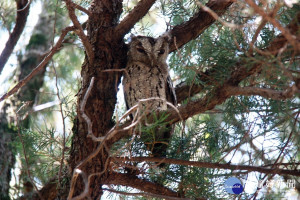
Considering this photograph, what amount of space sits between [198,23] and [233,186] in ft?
2.65

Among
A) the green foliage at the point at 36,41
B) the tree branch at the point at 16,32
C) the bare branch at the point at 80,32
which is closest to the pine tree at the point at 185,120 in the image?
the bare branch at the point at 80,32

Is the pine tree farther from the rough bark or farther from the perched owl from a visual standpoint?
the rough bark

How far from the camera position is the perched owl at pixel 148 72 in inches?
80.9

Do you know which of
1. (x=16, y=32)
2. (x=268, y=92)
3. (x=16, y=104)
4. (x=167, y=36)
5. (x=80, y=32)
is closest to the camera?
(x=268, y=92)

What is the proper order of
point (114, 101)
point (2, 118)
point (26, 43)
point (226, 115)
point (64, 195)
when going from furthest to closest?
point (26, 43), point (2, 118), point (226, 115), point (114, 101), point (64, 195)

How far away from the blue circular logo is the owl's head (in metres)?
0.88

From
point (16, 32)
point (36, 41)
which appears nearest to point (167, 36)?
point (16, 32)

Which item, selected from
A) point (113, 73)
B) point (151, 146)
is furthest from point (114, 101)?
point (151, 146)

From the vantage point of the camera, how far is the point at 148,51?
2.11m

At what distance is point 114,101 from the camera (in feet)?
5.51

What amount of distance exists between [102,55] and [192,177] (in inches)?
29.4

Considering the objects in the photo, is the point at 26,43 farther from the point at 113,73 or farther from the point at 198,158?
the point at 198,158

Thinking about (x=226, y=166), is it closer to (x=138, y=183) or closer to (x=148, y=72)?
(x=138, y=183)

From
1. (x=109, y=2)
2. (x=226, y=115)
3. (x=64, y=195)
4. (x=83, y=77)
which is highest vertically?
(x=109, y=2)
